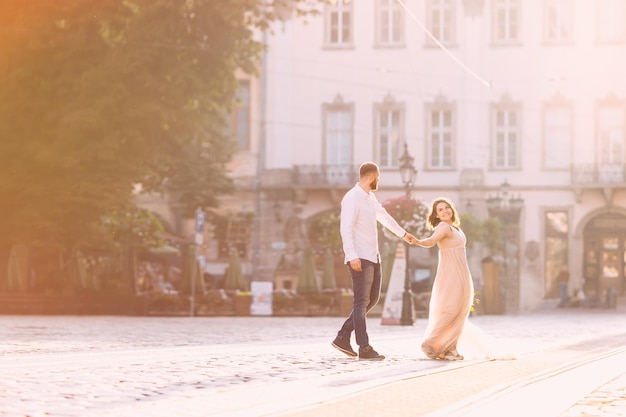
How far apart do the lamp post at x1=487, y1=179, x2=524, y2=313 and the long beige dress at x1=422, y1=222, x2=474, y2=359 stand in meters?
28.1

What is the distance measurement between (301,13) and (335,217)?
40.1 ft

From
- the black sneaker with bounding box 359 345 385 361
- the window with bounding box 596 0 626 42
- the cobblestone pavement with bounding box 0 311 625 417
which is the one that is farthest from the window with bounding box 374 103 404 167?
the black sneaker with bounding box 359 345 385 361

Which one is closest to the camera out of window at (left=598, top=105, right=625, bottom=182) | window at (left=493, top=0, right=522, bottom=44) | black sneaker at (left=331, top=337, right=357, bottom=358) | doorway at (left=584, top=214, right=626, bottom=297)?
black sneaker at (left=331, top=337, right=357, bottom=358)

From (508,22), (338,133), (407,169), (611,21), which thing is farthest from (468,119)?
(407,169)

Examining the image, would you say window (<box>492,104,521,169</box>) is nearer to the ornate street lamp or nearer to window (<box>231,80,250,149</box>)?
window (<box>231,80,250,149</box>)

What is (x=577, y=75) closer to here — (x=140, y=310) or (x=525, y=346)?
(x=140, y=310)

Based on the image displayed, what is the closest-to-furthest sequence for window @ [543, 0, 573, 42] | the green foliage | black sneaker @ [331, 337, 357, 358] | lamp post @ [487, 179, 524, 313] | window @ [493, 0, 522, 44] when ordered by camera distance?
1. black sneaker @ [331, 337, 357, 358]
2. the green foliage
3. lamp post @ [487, 179, 524, 313]
4. window @ [543, 0, 573, 42]
5. window @ [493, 0, 522, 44]

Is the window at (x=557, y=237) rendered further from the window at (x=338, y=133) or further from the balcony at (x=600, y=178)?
the window at (x=338, y=133)

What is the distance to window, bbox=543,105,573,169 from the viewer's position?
46.9 meters

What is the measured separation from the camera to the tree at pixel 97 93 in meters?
28.3

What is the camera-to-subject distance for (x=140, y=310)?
107 feet

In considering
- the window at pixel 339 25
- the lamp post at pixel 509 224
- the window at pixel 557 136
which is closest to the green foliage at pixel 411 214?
the lamp post at pixel 509 224

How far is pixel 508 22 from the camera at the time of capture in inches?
1870

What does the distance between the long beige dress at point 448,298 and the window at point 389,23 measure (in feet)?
116
